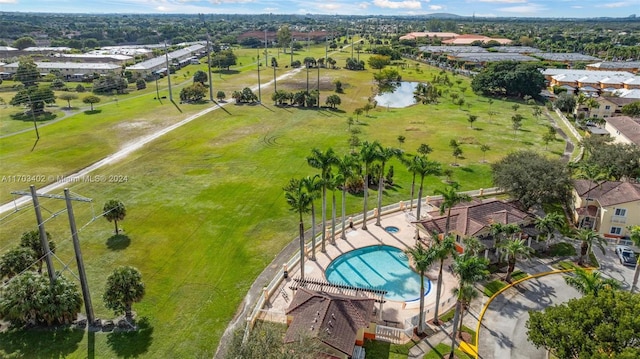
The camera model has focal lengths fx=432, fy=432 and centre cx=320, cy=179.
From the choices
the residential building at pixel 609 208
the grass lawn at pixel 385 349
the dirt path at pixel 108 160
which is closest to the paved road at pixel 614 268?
the residential building at pixel 609 208

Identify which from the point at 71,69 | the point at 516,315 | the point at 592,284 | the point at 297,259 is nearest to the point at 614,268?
the point at 516,315

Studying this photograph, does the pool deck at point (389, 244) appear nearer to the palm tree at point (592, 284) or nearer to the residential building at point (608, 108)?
the palm tree at point (592, 284)

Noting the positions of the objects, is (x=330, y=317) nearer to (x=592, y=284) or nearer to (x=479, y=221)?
(x=592, y=284)

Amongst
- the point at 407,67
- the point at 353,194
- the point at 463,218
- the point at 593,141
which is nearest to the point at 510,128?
the point at 593,141

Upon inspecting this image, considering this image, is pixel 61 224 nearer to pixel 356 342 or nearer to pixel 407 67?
→ pixel 356 342

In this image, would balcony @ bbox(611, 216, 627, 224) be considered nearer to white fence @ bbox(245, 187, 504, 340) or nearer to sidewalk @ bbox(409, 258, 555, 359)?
white fence @ bbox(245, 187, 504, 340)

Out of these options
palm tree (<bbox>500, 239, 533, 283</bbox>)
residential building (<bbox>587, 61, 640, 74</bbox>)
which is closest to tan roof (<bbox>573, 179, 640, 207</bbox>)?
palm tree (<bbox>500, 239, 533, 283</bbox>)
